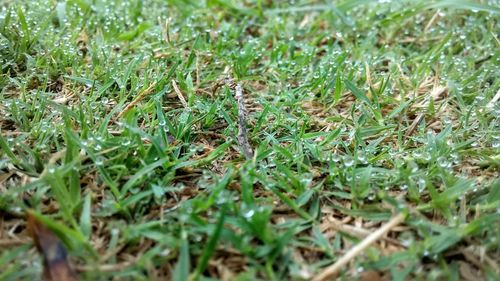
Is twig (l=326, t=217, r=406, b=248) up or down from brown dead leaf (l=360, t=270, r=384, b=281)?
up

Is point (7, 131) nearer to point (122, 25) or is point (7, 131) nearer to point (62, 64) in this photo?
point (62, 64)

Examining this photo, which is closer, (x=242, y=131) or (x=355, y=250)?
(x=355, y=250)

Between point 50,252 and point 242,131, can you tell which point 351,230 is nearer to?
point 242,131

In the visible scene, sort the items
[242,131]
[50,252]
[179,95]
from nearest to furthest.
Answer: [50,252] < [242,131] < [179,95]

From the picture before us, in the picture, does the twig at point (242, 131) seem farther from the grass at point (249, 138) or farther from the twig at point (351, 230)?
the twig at point (351, 230)

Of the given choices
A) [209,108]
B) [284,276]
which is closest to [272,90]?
[209,108]

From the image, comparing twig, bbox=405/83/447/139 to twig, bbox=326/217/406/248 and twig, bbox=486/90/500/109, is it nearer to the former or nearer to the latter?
twig, bbox=486/90/500/109

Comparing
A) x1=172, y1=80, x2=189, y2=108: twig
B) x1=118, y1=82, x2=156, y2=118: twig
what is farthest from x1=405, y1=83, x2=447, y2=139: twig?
x1=118, y1=82, x2=156, y2=118: twig

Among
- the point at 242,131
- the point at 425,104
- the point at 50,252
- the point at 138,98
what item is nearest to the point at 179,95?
the point at 138,98
